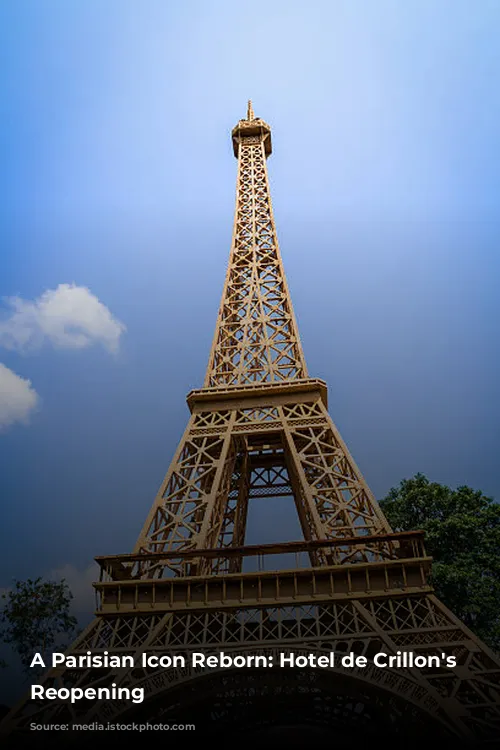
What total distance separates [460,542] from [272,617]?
11431 millimetres

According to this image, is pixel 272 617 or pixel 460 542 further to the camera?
pixel 460 542

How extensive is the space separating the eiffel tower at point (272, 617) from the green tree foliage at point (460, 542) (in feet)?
19.3

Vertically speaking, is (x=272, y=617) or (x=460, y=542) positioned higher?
(x=460, y=542)

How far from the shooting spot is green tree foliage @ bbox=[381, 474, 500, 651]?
848 inches

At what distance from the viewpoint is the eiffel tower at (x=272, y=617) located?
40.4ft

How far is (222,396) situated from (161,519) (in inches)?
224

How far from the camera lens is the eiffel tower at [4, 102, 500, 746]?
12.3 metres

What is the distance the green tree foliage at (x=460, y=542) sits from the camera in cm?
2153

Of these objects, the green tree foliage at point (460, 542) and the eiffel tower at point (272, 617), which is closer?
the eiffel tower at point (272, 617)

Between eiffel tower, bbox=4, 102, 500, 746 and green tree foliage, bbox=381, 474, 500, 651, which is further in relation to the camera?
green tree foliage, bbox=381, 474, 500, 651

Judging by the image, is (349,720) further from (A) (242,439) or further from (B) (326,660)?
(A) (242,439)

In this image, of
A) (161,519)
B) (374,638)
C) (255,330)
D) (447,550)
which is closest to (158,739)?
(161,519)

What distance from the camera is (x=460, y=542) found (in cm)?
2388

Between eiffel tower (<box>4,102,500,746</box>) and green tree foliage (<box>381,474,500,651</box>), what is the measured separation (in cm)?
588
